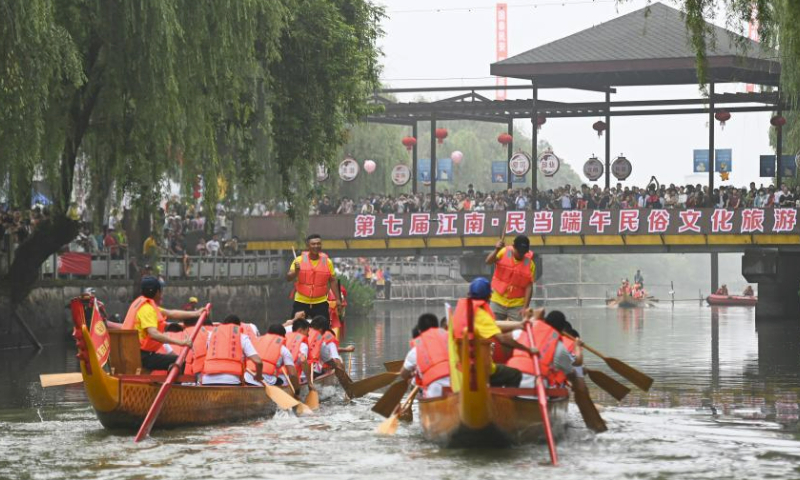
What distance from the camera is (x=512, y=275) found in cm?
1875

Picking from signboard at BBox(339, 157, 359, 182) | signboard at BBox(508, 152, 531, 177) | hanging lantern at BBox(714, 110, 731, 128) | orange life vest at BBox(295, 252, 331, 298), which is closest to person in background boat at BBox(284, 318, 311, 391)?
orange life vest at BBox(295, 252, 331, 298)

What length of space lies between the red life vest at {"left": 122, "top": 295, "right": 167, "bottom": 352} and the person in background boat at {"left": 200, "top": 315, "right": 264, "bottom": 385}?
550mm

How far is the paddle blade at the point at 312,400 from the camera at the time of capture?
18312 mm

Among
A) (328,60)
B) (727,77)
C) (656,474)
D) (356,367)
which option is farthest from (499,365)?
(727,77)

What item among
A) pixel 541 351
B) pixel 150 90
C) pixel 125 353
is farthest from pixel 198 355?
pixel 150 90

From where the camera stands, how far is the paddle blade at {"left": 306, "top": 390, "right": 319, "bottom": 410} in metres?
18.3

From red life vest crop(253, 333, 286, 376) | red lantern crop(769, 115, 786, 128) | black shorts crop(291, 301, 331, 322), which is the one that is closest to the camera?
red life vest crop(253, 333, 286, 376)

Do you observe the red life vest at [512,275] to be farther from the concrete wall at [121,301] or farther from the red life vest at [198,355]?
the concrete wall at [121,301]

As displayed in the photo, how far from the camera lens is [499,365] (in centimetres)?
1466

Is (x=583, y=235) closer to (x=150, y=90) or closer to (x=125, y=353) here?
(x=150, y=90)

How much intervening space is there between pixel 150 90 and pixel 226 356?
914 centimetres

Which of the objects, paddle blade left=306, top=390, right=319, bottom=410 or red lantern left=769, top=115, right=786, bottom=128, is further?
red lantern left=769, top=115, right=786, bottom=128

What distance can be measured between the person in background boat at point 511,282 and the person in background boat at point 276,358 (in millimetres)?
2690

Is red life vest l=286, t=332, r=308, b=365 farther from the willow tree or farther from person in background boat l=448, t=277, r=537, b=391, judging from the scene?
the willow tree
